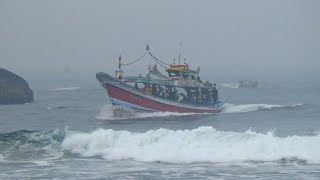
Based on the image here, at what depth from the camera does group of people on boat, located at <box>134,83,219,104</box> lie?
204ft

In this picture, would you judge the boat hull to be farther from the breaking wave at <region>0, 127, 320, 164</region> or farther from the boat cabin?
the breaking wave at <region>0, 127, 320, 164</region>

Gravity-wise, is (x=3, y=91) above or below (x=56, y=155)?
above

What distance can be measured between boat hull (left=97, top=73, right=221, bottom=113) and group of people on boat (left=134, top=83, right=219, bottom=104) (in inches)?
25.6

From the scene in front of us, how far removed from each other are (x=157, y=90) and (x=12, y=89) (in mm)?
32851

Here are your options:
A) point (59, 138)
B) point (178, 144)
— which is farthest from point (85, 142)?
point (178, 144)

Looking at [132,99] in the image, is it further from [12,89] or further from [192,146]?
[12,89]

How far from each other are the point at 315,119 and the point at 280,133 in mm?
14645

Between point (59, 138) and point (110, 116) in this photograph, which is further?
point (110, 116)

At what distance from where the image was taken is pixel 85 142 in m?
38.8

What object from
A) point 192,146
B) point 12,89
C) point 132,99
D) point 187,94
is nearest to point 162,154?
point 192,146

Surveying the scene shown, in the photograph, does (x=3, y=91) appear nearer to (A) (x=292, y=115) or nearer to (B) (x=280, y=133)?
(A) (x=292, y=115)

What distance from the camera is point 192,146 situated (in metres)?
35.9

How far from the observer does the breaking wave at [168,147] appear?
33906 mm

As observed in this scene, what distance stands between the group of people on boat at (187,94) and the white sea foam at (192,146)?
22.6m
